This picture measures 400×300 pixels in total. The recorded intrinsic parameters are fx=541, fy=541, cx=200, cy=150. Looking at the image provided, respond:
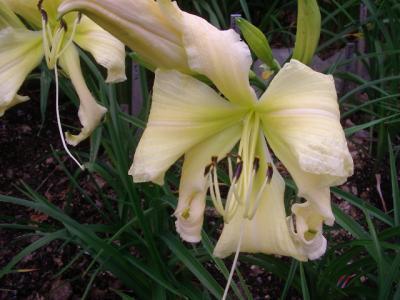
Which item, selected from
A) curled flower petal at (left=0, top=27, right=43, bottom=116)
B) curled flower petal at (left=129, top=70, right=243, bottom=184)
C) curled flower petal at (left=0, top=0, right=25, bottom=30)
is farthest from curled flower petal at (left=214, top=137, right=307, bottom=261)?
curled flower petal at (left=0, top=0, right=25, bottom=30)

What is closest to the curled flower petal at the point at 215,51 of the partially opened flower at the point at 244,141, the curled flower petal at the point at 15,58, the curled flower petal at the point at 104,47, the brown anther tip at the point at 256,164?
the partially opened flower at the point at 244,141

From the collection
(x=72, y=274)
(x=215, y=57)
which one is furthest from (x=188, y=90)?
(x=72, y=274)

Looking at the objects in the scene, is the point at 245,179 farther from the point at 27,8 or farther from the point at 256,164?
the point at 27,8

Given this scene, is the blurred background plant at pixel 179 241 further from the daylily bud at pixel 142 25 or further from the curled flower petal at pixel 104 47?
the daylily bud at pixel 142 25

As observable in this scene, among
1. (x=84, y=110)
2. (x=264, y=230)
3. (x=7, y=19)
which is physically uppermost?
(x=7, y=19)

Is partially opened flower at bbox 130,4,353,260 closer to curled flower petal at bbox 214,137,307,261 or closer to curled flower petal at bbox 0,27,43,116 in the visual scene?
curled flower petal at bbox 214,137,307,261

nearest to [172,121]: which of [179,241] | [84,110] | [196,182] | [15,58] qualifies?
[196,182]
